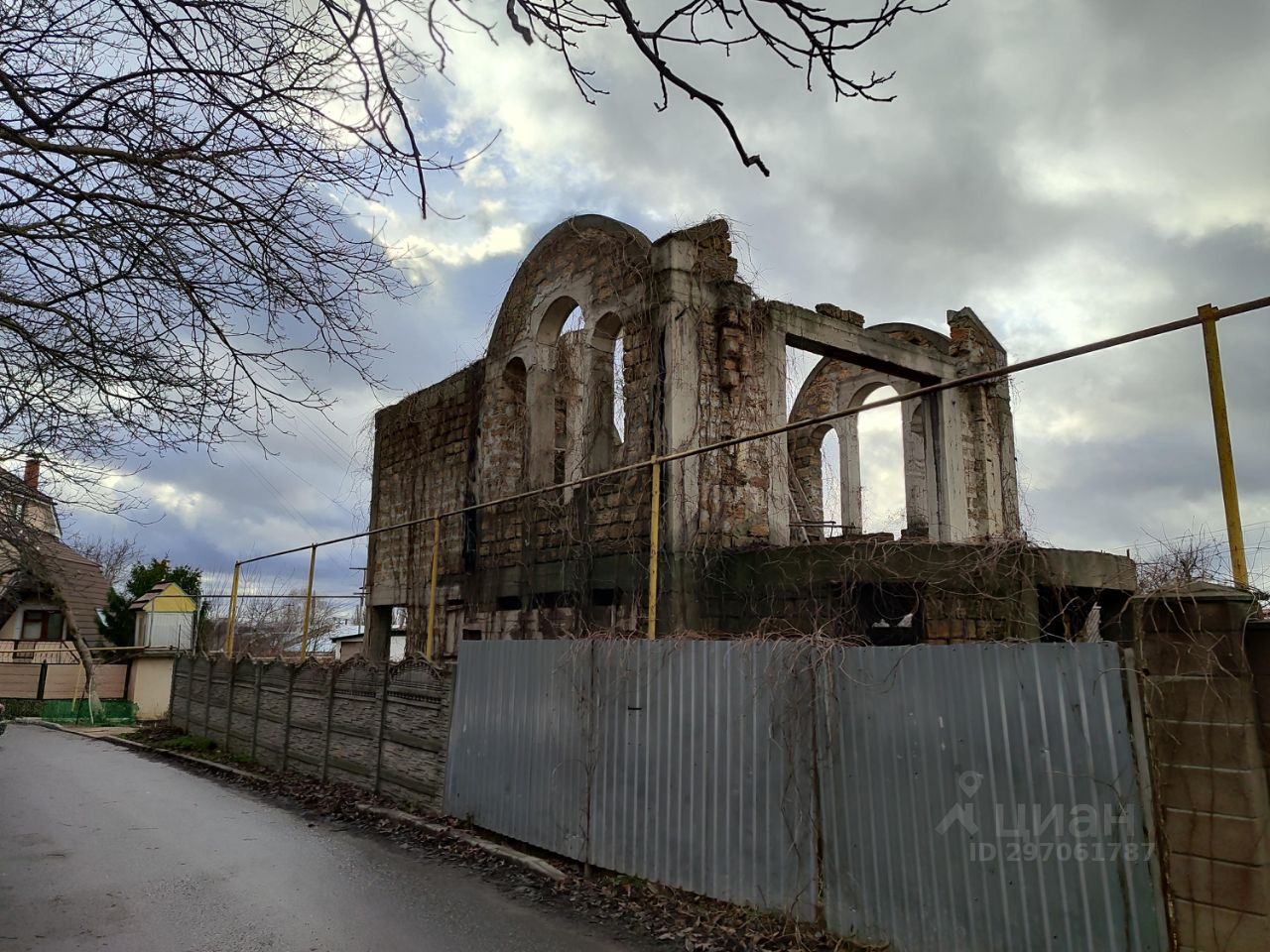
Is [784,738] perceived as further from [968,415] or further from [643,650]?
[968,415]

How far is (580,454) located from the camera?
10062mm

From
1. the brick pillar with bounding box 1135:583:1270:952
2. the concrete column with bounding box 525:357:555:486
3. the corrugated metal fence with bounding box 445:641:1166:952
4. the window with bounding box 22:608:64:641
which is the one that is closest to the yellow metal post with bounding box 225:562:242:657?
the concrete column with bounding box 525:357:555:486

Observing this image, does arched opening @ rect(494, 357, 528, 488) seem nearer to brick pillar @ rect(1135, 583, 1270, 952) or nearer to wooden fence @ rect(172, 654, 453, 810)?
wooden fence @ rect(172, 654, 453, 810)

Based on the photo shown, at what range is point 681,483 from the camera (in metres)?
8.23

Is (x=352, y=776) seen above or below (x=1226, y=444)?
below

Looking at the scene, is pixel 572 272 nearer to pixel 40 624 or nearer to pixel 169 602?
pixel 169 602

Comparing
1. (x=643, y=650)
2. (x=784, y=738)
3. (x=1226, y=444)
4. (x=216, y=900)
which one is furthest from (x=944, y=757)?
(x=216, y=900)

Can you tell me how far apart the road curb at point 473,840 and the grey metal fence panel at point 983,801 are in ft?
8.27

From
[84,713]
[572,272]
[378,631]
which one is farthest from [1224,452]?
[84,713]

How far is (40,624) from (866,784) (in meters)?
33.4

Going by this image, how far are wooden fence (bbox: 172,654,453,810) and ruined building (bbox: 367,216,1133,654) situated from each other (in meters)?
1.45

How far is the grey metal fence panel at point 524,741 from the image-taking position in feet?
22.5

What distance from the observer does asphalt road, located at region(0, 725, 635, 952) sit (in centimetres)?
528

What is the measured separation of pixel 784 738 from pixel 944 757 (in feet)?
3.49
